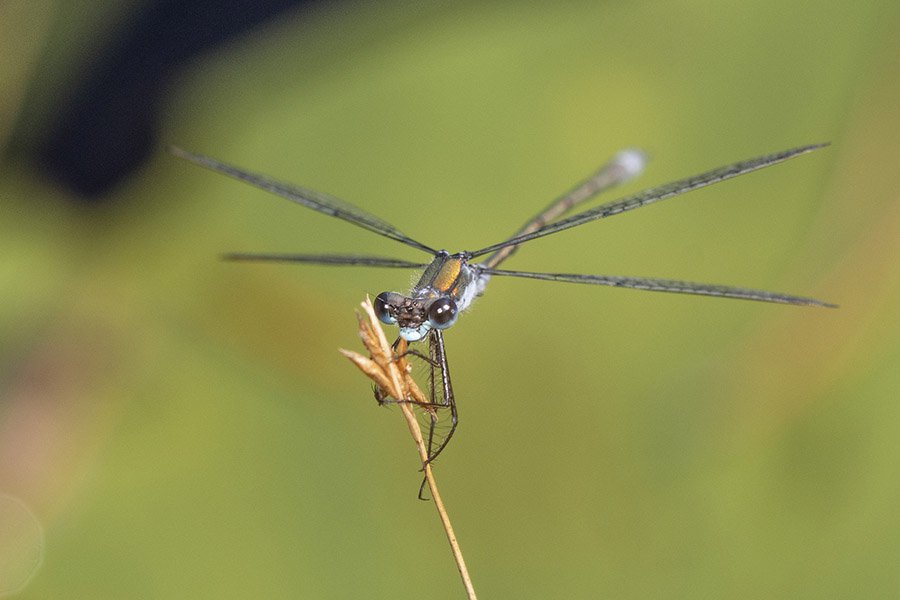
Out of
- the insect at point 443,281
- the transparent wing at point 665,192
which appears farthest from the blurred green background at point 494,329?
the transparent wing at point 665,192

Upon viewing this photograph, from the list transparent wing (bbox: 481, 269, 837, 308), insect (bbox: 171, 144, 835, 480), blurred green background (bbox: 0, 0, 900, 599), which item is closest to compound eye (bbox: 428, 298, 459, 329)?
insect (bbox: 171, 144, 835, 480)

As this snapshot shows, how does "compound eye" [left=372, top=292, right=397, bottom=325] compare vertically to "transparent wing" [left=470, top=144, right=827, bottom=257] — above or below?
below

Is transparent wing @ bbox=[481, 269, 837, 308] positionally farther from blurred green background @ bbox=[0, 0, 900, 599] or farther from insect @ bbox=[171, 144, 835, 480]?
blurred green background @ bbox=[0, 0, 900, 599]

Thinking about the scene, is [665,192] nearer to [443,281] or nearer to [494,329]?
[443,281]

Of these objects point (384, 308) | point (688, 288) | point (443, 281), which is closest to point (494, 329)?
point (443, 281)

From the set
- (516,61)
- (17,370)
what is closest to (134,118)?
(17,370)

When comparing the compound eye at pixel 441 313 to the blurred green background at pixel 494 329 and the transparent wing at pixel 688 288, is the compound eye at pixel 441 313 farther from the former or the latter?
the blurred green background at pixel 494 329
